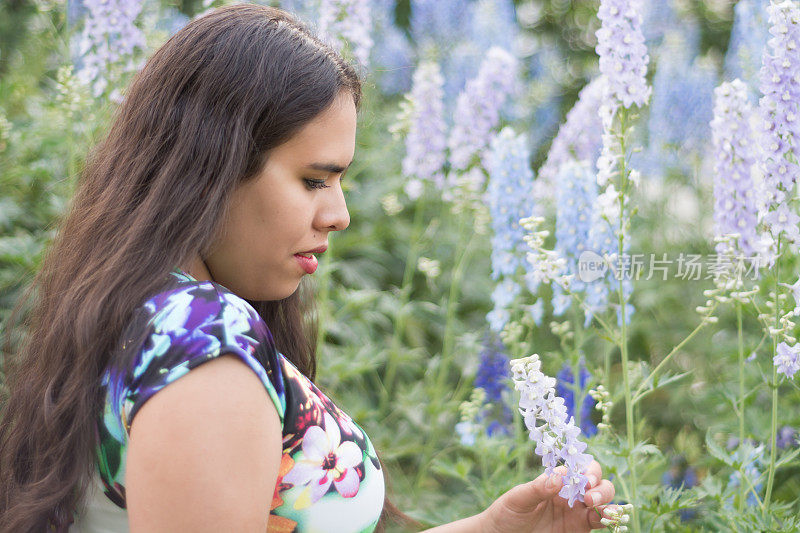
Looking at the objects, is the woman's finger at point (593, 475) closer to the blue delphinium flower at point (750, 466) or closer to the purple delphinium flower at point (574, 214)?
the blue delphinium flower at point (750, 466)

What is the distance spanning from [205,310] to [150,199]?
0.30 m

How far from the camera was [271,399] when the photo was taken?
1.29 meters

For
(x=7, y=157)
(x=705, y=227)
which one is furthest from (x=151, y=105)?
(x=705, y=227)

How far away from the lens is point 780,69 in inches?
77.8

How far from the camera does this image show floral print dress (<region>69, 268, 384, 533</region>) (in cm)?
124

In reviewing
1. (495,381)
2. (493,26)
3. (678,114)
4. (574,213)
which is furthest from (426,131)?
(678,114)

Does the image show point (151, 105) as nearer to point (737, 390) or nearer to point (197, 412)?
point (197, 412)

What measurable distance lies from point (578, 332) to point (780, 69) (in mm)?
1024

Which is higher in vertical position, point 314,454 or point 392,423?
point 314,454

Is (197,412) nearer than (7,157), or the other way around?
(197,412)

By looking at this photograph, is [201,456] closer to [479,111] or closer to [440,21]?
[479,111]

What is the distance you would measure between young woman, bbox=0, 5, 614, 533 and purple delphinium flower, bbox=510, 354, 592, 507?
41 millimetres

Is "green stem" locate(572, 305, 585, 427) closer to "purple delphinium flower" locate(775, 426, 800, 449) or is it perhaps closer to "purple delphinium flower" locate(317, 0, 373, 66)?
"purple delphinium flower" locate(775, 426, 800, 449)

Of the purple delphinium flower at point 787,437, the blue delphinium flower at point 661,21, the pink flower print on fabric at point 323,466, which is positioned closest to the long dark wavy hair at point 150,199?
the pink flower print on fabric at point 323,466
